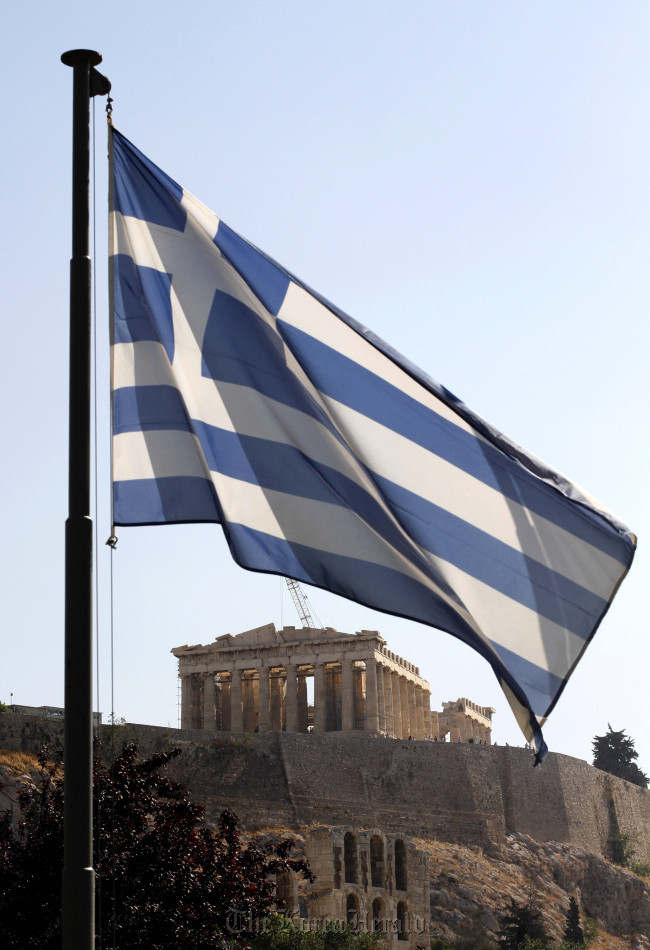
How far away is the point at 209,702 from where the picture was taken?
6075 cm

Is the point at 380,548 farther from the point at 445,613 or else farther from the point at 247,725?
the point at 247,725

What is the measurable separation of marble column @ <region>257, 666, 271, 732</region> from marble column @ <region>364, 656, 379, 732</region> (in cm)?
465

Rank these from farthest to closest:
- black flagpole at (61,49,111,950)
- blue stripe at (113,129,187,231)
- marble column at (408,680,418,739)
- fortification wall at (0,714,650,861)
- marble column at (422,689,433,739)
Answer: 1. marble column at (422,689,433,739)
2. marble column at (408,680,418,739)
3. fortification wall at (0,714,650,861)
4. blue stripe at (113,129,187,231)
5. black flagpole at (61,49,111,950)

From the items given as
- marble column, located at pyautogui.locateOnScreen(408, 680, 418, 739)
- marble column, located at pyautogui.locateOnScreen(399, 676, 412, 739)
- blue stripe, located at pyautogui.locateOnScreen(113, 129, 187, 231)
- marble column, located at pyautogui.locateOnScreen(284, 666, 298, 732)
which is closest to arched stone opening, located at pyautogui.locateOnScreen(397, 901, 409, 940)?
marble column, located at pyautogui.locateOnScreen(284, 666, 298, 732)

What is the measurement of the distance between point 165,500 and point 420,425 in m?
1.60

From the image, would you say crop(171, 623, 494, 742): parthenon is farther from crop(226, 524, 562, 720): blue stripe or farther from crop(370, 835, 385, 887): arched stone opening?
crop(226, 524, 562, 720): blue stripe

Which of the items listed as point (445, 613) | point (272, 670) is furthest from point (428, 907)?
point (445, 613)

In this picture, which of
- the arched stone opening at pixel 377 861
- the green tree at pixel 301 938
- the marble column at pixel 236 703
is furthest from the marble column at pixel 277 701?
the green tree at pixel 301 938

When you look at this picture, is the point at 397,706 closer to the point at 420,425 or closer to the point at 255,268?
the point at 420,425

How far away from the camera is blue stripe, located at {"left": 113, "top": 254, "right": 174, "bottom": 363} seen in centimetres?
748

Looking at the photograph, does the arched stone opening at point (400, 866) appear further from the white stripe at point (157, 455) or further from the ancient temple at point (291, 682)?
the white stripe at point (157, 455)

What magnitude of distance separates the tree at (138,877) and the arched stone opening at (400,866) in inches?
873

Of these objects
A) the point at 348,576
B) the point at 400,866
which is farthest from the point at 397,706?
the point at 348,576

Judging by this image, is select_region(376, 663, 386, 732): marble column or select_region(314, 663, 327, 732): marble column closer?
select_region(376, 663, 386, 732): marble column
